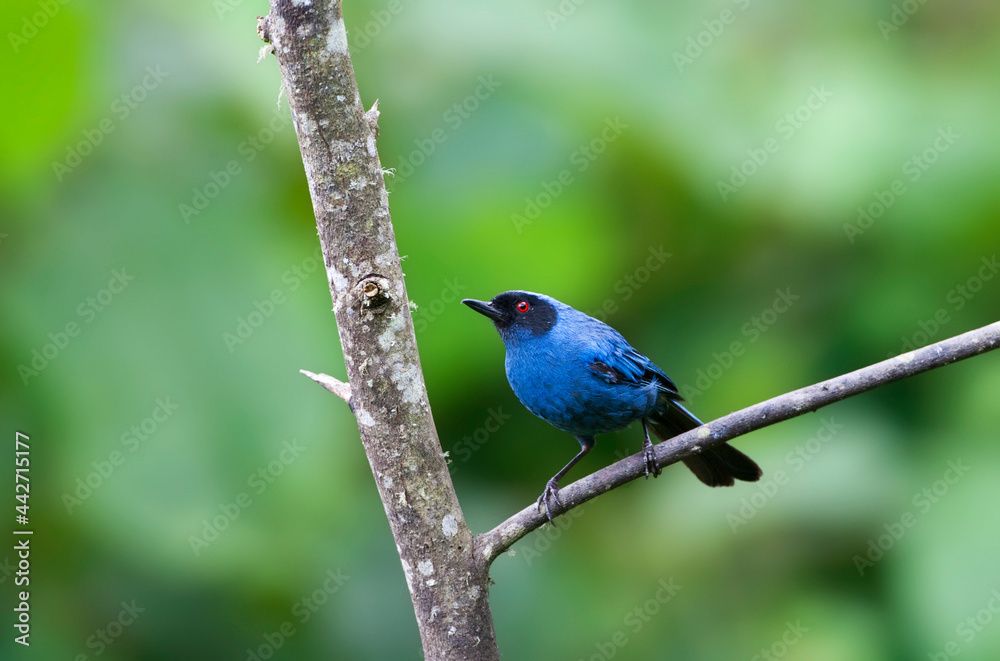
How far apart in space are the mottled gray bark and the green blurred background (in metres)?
1.86

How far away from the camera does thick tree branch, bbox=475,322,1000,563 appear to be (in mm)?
2348

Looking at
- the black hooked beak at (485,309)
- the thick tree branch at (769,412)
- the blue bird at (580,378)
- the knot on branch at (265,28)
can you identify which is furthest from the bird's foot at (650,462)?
the knot on branch at (265,28)

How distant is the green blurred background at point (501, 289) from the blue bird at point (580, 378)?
103 centimetres

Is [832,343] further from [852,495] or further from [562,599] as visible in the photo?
[562,599]

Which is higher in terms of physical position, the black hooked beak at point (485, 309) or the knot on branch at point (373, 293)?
the knot on branch at point (373, 293)

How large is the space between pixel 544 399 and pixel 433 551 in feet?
3.53

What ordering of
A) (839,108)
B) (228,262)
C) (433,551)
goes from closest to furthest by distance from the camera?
(433,551) → (228,262) → (839,108)

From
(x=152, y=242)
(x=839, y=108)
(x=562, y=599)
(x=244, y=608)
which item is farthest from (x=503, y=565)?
(x=839, y=108)

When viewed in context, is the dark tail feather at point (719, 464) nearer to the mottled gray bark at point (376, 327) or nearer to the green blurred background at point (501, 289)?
the green blurred background at point (501, 289)

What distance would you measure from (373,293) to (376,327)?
0.11 metres

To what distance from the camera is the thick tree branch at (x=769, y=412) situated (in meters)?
2.35

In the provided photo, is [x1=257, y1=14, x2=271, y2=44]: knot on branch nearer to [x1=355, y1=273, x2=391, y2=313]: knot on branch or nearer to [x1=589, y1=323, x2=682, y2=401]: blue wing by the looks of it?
[x1=355, y1=273, x2=391, y2=313]: knot on branch

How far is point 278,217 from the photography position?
15.1 ft

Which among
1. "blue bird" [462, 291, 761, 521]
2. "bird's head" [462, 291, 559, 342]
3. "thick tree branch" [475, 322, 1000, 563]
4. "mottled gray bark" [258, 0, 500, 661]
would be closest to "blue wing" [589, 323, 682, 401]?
"blue bird" [462, 291, 761, 521]
